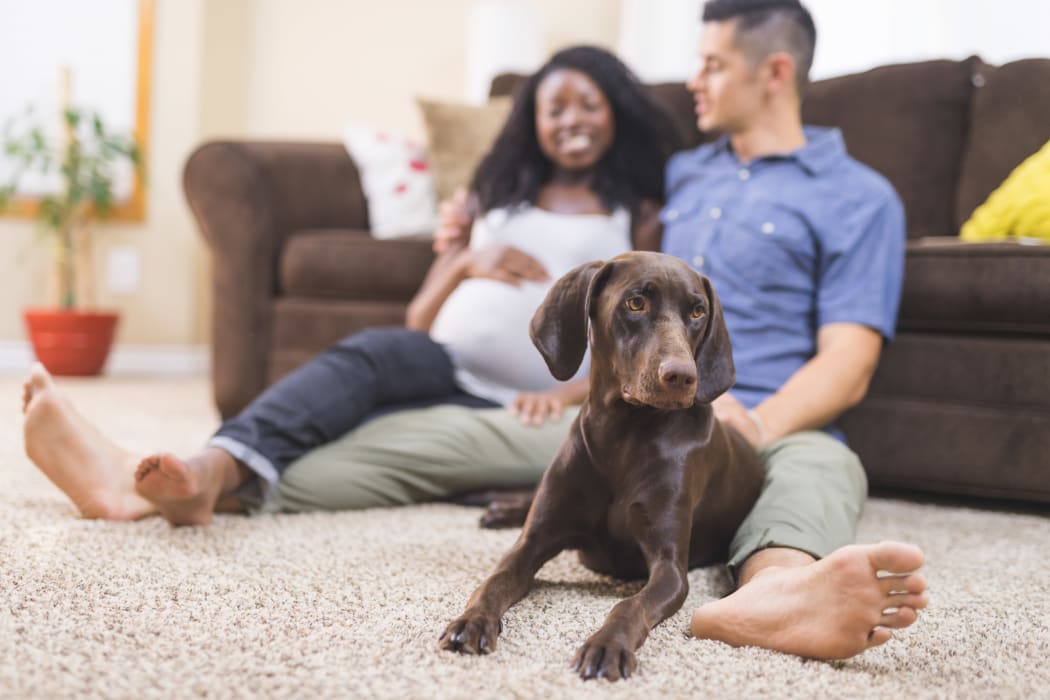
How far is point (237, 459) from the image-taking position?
5.03 ft

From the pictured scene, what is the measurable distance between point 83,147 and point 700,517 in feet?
11.5

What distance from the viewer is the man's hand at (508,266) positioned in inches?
73.9

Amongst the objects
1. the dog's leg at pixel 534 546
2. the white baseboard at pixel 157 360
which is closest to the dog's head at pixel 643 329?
the dog's leg at pixel 534 546

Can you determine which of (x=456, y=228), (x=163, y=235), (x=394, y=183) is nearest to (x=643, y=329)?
(x=456, y=228)

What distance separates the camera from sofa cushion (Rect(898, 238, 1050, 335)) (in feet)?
5.95

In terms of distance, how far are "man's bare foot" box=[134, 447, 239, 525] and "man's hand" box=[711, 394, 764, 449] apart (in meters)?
0.78

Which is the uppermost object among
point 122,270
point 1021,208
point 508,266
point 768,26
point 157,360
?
point 768,26

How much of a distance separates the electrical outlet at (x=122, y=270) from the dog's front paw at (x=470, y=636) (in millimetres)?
3582

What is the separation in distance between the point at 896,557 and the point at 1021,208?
1.44 metres

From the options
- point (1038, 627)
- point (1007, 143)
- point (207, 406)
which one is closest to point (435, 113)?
point (207, 406)

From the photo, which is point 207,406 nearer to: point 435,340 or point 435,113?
point 435,113

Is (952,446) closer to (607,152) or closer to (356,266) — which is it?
(607,152)

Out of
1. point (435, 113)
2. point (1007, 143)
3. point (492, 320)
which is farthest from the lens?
point (435, 113)

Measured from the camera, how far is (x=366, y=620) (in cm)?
107
